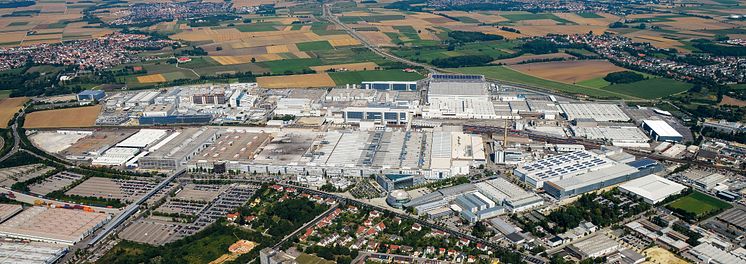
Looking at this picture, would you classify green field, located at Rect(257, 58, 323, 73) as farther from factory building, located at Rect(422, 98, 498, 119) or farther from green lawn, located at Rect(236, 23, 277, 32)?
green lawn, located at Rect(236, 23, 277, 32)

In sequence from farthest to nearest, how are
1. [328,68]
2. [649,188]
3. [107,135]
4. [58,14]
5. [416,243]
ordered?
[58,14], [328,68], [107,135], [649,188], [416,243]

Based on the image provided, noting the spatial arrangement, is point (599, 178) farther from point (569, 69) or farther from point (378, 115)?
point (569, 69)

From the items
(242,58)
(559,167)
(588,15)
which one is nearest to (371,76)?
(242,58)

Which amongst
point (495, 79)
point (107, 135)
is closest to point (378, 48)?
point (495, 79)

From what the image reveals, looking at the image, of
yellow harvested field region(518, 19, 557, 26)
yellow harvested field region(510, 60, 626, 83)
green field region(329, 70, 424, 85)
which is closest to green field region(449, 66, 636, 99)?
yellow harvested field region(510, 60, 626, 83)

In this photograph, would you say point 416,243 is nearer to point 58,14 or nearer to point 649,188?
point 649,188

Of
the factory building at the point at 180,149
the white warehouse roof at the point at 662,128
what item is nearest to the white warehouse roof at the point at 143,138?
the factory building at the point at 180,149
